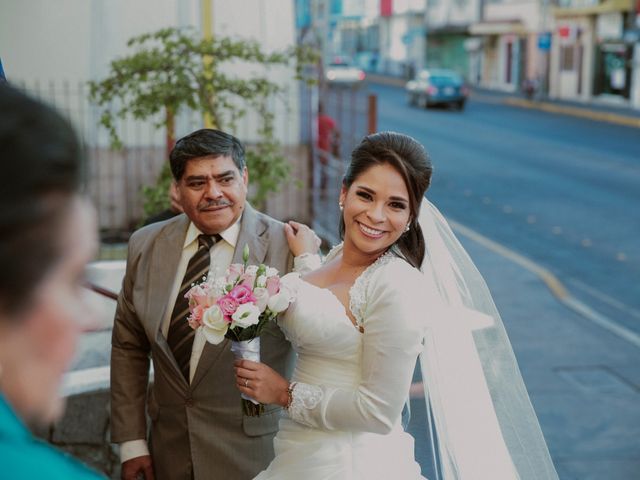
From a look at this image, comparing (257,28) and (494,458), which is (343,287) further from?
(257,28)

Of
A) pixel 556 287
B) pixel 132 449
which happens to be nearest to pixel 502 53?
pixel 556 287

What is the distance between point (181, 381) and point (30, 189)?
2.63 m

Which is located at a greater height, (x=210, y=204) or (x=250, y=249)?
(x=210, y=204)

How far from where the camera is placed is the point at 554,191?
19969 mm

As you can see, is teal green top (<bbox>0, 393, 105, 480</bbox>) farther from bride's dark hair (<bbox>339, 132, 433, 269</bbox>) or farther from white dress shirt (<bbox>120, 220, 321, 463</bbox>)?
white dress shirt (<bbox>120, 220, 321, 463</bbox>)

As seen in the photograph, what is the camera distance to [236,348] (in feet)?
10.0

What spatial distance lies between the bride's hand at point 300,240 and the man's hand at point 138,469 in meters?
0.95

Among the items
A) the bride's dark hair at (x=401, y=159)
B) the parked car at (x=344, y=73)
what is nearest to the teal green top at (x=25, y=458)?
the bride's dark hair at (x=401, y=159)

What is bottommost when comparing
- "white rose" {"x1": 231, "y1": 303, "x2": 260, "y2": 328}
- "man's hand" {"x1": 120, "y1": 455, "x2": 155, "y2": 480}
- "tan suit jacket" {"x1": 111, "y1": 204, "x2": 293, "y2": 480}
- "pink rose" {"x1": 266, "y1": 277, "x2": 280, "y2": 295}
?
"man's hand" {"x1": 120, "y1": 455, "x2": 155, "y2": 480}

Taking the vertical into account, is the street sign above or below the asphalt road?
above

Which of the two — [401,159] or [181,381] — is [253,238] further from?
[401,159]

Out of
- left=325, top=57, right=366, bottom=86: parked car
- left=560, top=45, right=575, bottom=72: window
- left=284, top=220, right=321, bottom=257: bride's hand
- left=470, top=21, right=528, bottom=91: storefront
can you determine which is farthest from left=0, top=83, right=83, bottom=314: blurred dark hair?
left=470, top=21, right=528, bottom=91: storefront

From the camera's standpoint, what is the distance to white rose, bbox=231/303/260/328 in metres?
2.91

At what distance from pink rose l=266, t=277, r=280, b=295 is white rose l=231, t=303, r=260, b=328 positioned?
0.07m
